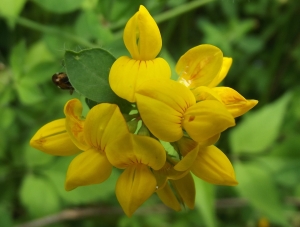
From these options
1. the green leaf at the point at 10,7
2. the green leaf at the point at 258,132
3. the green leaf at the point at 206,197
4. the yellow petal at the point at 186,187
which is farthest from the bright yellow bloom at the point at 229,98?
the green leaf at the point at 258,132

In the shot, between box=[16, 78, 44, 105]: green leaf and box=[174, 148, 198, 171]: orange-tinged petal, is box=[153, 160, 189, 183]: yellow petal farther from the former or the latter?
box=[16, 78, 44, 105]: green leaf

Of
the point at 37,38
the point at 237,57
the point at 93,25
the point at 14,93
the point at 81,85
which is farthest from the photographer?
the point at 237,57

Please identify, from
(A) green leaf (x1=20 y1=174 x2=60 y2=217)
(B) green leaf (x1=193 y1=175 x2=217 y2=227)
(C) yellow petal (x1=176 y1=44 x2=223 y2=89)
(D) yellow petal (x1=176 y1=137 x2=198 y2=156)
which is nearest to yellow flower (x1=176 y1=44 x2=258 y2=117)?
(C) yellow petal (x1=176 y1=44 x2=223 y2=89)

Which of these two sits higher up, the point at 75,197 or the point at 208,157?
the point at 208,157

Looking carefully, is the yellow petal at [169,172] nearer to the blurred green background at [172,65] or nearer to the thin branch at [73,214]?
the blurred green background at [172,65]

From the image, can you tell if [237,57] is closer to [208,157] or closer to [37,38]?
[37,38]

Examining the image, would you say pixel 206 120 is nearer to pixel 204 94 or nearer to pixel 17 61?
pixel 204 94

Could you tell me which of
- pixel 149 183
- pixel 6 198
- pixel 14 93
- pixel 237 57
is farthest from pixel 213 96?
pixel 237 57

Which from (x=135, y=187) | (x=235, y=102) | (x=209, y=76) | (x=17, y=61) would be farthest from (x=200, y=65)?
(x=17, y=61)
